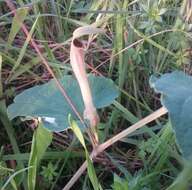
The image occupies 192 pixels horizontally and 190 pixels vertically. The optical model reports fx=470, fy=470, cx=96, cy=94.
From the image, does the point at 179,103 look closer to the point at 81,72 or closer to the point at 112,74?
the point at 81,72

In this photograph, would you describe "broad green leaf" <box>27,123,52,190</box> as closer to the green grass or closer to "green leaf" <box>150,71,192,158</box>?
the green grass

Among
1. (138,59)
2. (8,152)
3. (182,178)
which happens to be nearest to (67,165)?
(8,152)

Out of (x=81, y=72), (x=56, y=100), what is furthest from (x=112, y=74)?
(x=81, y=72)

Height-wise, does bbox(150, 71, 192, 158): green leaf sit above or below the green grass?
above

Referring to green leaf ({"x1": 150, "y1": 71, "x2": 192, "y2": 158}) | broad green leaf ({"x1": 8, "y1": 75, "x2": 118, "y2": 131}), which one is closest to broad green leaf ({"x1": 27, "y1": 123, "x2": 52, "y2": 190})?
broad green leaf ({"x1": 8, "y1": 75, "x2": 118, "y2": 131})

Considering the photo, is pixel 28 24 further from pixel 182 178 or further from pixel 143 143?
pixel 182 178
